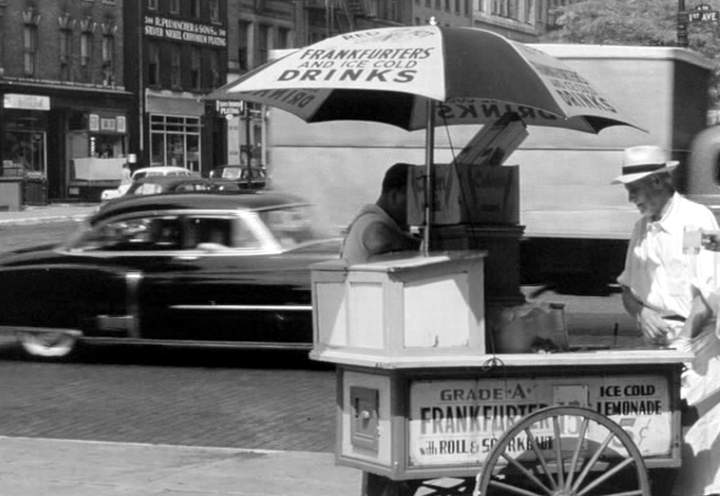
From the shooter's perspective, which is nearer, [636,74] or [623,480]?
[623,480]

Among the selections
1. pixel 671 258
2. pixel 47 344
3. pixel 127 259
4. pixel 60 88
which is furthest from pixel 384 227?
pixel 60 88

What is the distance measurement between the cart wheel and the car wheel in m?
8.02

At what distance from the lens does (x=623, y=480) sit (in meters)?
6.36

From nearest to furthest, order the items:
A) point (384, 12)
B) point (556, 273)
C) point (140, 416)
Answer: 1. point (140, 416)
2. point (556, 273)
3. point (384, 12)

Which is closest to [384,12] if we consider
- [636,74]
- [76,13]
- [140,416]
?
[76,13]

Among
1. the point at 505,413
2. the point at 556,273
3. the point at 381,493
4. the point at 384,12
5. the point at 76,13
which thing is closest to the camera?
the point at 505,413

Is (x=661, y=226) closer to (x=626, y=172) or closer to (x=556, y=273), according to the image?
(x=626, y=172)

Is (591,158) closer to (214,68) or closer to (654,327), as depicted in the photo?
(654,327)

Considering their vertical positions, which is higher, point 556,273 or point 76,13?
point 76,13

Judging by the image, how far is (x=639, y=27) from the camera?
132 ft

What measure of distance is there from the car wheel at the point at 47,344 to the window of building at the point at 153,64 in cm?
4793

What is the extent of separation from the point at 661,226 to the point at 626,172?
0.29 meters

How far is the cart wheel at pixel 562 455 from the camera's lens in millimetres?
5901

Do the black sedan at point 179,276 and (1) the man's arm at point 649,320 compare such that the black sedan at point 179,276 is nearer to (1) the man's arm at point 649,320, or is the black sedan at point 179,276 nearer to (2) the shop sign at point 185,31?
(1) the man's arm at point 649,320
